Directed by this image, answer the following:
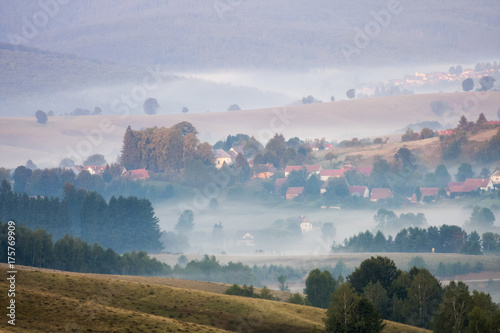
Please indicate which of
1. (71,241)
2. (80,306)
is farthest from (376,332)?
(71,241)

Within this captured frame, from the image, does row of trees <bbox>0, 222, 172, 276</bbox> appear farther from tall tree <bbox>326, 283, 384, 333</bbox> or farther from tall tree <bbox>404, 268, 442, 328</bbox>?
tall tree <bbox>326, 283, 384, 333</bbox>

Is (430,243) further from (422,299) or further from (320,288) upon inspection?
(422,299)

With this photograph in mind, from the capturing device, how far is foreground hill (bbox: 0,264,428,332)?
58688 mm

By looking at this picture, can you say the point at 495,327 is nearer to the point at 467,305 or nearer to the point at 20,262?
the point at 467,305

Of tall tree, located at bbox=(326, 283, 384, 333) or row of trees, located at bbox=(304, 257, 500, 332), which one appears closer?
tall tree, located at bbox=(326, 283, 384, 333)

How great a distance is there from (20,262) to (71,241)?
18435mm

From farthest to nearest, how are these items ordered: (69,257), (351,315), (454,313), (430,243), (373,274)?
(430,243)
(69,257)
(373,274)
(454,313)
(351,315)

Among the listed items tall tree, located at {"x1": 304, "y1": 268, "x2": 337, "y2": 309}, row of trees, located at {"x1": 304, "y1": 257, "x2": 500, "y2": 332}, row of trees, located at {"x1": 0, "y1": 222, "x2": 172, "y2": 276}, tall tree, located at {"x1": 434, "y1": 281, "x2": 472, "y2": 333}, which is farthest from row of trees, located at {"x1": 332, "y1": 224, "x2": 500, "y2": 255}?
tall tree, located at {"x1": 434, "y1": 281, "x2": 472, "y2": 333}

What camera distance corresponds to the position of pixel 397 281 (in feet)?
308

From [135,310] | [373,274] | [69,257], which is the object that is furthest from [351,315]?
[69,257]

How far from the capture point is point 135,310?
68000mm

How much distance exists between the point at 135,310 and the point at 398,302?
108 ft

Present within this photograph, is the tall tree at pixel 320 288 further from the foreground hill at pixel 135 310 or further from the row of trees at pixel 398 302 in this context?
the foreground hill at pixel 135 310

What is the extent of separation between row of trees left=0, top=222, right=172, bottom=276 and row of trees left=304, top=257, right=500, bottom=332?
46.4 metres
